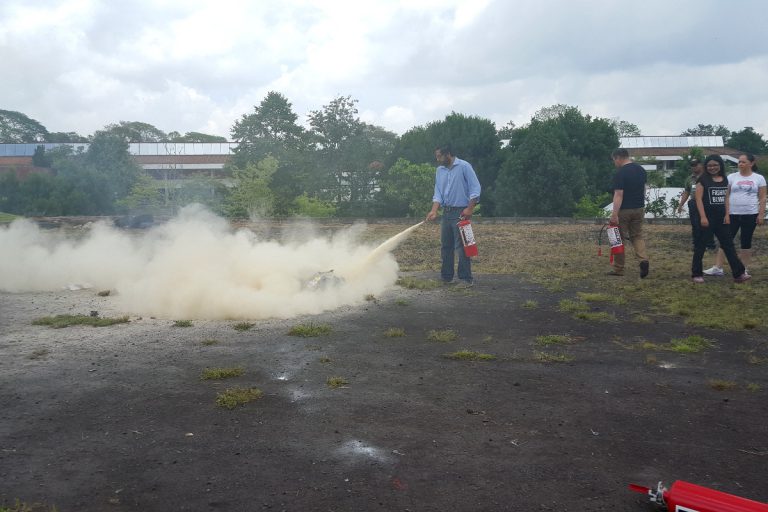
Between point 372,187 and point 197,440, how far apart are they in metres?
41.8

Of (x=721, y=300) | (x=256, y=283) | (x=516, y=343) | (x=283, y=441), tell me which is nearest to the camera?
(x=283, y=441)

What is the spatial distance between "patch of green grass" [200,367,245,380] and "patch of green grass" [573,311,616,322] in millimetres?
4571

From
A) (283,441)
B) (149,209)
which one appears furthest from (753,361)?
(149,209)

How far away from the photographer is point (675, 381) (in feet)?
17.4

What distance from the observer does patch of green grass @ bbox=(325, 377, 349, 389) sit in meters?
5.26

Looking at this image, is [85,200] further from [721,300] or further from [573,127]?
[573,127]

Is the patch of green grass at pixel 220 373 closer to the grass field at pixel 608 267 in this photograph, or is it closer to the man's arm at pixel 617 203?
the grass field at pixel 608 267

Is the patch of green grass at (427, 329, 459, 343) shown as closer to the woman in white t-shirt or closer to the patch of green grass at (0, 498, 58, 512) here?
the patch of green grass at (0, 498, 58, 512)

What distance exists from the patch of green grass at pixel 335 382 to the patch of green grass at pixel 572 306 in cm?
421

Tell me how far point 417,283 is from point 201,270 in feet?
12.3

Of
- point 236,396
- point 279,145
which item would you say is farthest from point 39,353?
point 279,145

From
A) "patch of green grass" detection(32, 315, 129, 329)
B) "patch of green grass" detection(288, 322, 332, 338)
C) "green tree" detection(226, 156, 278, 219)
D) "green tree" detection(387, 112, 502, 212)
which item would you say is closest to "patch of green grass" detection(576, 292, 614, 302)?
"patch of green grass" detection(288, 322, 332, 338)

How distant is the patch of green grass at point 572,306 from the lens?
844 centimetres

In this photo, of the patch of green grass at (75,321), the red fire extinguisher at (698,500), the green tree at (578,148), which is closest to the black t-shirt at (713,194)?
the red fire extinguisher at (698,500)
